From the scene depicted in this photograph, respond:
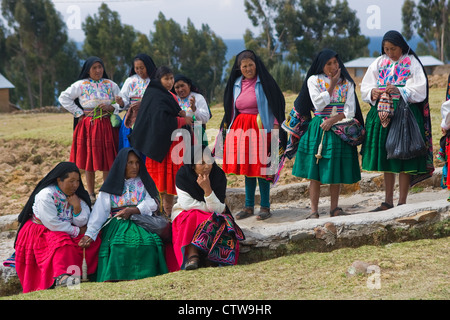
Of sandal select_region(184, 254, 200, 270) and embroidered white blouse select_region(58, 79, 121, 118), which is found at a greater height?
embroidered white blouse select_region(58, 79, 121, 118)

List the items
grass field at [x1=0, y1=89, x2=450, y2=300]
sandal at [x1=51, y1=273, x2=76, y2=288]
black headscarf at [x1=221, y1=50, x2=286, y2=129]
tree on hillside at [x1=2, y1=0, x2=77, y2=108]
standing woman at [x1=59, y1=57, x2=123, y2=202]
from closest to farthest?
grass field at [x1=0, y1=89, x2=450, y2=300]
sandal at [x1=51, y1=273, x2=76, y2=288]
black headscarf at [x1=221, y1=50, x2=286, y2=129]
standing woman at [x1=59, y1=57, x2=123, y2=202]
tree on hillside at [x1=2, y1=0, x2=77, y2=108]

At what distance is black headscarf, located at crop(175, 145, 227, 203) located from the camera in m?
5.34

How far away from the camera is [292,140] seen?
620 cm

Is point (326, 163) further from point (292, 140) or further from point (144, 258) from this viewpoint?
point (144, 258)

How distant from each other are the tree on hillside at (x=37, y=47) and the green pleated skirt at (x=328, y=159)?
30.7 metres

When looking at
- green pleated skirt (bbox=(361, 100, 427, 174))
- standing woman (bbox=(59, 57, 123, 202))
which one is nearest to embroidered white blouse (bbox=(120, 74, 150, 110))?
standing woman (bbox=(59, 57, 123, 202))

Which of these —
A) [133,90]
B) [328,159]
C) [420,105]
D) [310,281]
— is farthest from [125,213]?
[420,105]

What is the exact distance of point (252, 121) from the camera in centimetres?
640

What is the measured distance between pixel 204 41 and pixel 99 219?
34.6m

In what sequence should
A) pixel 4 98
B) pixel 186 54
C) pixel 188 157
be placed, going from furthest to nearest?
1. pixel 186 54
2. pixel 4 98
3. pixel 188 157

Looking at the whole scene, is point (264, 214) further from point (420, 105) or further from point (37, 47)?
point (37, 47)

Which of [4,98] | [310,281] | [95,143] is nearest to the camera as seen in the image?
[310,281]

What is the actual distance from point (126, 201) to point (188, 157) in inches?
26.4

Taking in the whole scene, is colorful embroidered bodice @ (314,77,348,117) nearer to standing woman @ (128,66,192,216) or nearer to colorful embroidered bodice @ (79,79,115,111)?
standing woman @ (128,66,192,216)
